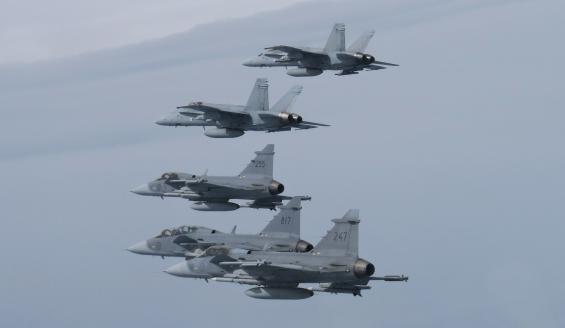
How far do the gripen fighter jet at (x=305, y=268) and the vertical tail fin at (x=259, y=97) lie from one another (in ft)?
71.6

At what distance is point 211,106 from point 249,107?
3.49 meters

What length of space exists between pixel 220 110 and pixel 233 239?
14.4 m

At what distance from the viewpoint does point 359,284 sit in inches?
6885

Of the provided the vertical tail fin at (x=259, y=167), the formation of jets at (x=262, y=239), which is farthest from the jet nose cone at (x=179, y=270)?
the vertical tail fin at (x=259, y=167)

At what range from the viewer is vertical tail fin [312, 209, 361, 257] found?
568ft

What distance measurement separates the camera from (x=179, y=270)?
596ft

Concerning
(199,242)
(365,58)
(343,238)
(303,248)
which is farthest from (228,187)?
(343,238)

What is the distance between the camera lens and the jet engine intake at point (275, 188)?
196250 millimetres

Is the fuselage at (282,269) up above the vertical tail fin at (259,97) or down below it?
below

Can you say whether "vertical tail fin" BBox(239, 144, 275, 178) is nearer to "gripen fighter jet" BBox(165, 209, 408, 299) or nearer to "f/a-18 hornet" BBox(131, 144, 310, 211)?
"f/a-18 hornet" BBox(131, 144, 310, 211)

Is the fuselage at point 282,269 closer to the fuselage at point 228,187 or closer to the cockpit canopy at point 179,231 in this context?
the cockpit canopy at point 179,231

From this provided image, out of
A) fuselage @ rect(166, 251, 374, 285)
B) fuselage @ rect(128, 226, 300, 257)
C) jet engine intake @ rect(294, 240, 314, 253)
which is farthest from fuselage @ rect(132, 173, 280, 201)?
fuselage @ rect(166, 251, 374, 285)

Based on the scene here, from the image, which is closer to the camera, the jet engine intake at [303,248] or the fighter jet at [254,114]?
the jet engine intake at [303,248]

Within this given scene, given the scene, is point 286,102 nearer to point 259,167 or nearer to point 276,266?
point 259,167
